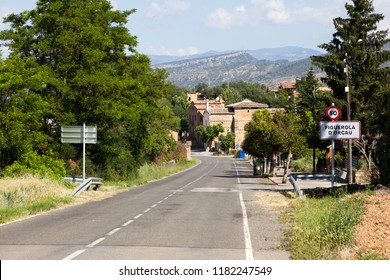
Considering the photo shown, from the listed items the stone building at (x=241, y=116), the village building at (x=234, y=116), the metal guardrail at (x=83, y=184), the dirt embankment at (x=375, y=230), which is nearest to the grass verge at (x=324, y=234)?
the dirt embankment at (x=375, y=230)

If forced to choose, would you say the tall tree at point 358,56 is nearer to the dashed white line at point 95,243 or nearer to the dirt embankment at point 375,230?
the dirt embankment at point 375,230

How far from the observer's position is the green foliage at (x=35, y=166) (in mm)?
34312

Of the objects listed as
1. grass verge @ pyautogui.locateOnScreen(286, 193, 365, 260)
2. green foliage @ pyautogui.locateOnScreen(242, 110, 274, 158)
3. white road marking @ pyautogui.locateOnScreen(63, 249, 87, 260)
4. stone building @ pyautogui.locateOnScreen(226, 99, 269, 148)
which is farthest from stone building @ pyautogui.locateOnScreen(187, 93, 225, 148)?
white road marking @ pyautogui.locateOnScreen(63, 249, 87, 260)

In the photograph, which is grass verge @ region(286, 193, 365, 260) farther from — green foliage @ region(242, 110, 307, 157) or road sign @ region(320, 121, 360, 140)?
green foliage @ region(242, 110, 307, 157)

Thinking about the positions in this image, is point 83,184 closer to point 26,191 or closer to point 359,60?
point 26,191

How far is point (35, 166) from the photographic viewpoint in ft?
118

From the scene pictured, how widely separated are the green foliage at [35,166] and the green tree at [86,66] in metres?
3.79

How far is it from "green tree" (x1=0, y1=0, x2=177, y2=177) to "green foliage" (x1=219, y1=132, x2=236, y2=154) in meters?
102

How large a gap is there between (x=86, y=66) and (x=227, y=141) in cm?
11077

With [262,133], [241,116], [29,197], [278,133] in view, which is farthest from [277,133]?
[241,116]

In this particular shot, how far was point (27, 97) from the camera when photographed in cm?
3488
